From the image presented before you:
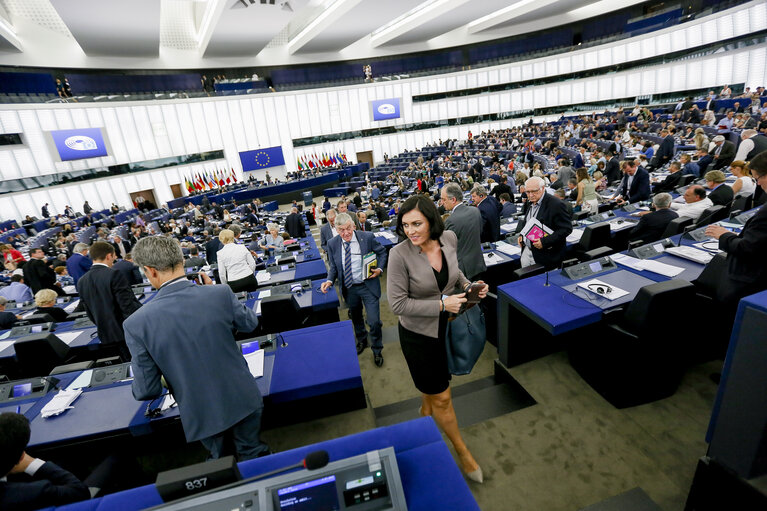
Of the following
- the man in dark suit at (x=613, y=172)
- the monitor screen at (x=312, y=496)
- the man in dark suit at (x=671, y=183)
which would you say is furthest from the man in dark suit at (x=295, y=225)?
the man in dark suit at (x=613, y=172)

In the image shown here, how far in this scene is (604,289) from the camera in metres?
2.78

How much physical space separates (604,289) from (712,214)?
2432 millimetres

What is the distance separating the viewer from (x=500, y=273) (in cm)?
430

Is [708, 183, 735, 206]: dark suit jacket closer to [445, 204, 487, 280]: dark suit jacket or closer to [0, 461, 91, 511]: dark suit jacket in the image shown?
[445, 204, 487, 280]: dark suit jacket

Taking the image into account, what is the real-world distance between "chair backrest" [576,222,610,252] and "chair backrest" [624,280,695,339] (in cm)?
207

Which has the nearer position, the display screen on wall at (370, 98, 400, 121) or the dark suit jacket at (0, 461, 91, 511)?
the dark suit jacket at (0, 461, 91, 511)

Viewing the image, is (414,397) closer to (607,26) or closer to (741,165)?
(741,165)

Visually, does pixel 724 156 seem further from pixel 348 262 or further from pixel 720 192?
pixel 348 262

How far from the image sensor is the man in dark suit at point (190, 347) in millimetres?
1628

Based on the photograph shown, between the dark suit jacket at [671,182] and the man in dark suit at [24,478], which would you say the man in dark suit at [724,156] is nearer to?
the dark suit jacket at [671,182]

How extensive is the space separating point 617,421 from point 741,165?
452cm

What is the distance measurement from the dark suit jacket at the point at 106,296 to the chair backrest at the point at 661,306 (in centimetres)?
435

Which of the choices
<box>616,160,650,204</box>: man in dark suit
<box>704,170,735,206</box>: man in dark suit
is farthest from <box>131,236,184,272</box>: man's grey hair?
<box>616,160,650,204</box>: man in dark suit

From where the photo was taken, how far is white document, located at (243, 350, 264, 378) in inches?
93.6
